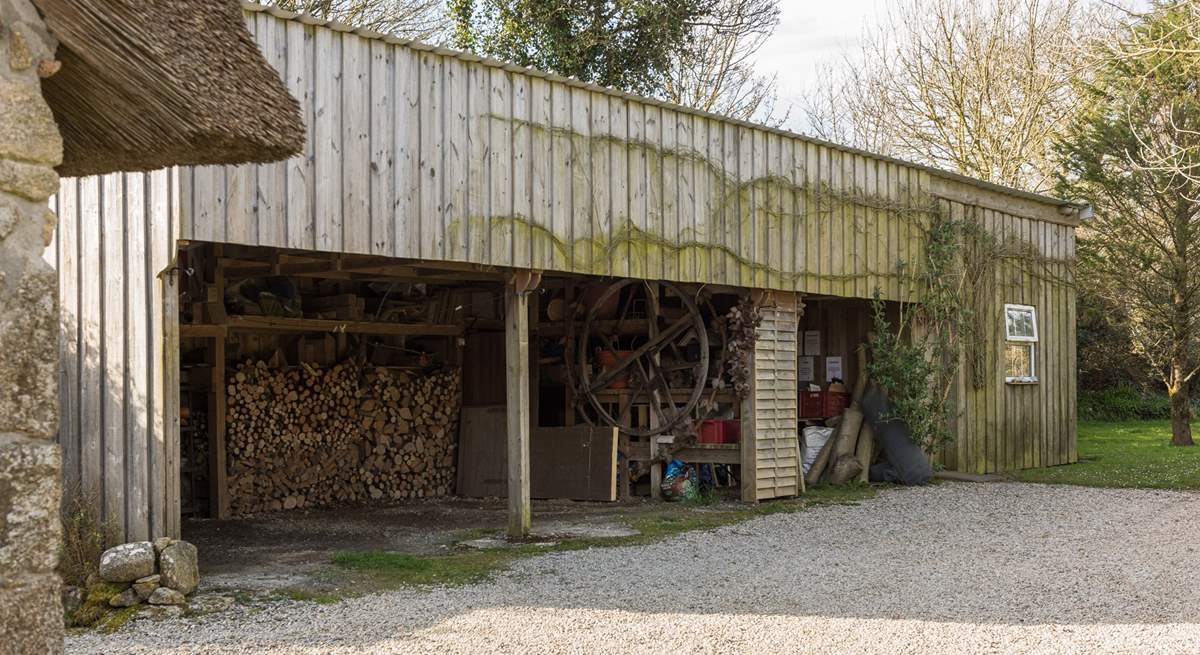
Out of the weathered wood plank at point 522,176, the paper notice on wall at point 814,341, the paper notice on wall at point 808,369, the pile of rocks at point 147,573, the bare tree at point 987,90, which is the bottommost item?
the pile of rocks at point 147,573

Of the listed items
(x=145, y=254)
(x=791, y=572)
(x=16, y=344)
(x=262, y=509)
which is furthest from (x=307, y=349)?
(x=16, y=344)

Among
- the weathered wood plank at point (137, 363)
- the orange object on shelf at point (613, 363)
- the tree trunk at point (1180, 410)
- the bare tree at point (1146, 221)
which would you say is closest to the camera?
the weathered wood plank at point (137, 363)

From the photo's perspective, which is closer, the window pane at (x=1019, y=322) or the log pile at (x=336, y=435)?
the log pile at (x=336, y=435)

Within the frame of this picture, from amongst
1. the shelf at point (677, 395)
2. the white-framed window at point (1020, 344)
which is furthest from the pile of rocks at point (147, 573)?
the white-framed window at point (1020, 344)

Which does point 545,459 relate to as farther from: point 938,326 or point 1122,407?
point 1122,407

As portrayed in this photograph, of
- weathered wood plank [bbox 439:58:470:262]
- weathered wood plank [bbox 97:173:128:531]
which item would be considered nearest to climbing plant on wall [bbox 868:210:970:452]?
weathered wood plank [bbox 439:58:470:262]

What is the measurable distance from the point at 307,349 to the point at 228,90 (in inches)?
371

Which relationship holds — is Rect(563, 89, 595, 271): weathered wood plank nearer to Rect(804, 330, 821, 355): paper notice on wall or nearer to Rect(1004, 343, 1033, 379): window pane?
Rect(804, 330, 821, 355): paper notice on wall

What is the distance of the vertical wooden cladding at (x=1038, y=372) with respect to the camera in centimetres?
1630

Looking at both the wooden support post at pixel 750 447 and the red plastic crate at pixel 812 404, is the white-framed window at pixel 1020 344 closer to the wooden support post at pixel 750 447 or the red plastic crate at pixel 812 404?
the red plastic crate at pixel 812 404

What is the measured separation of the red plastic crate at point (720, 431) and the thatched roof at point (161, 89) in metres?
9.72

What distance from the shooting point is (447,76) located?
9961 mm

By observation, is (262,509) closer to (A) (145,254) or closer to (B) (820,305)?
(A) (145,254)

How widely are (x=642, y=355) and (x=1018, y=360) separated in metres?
6.17
